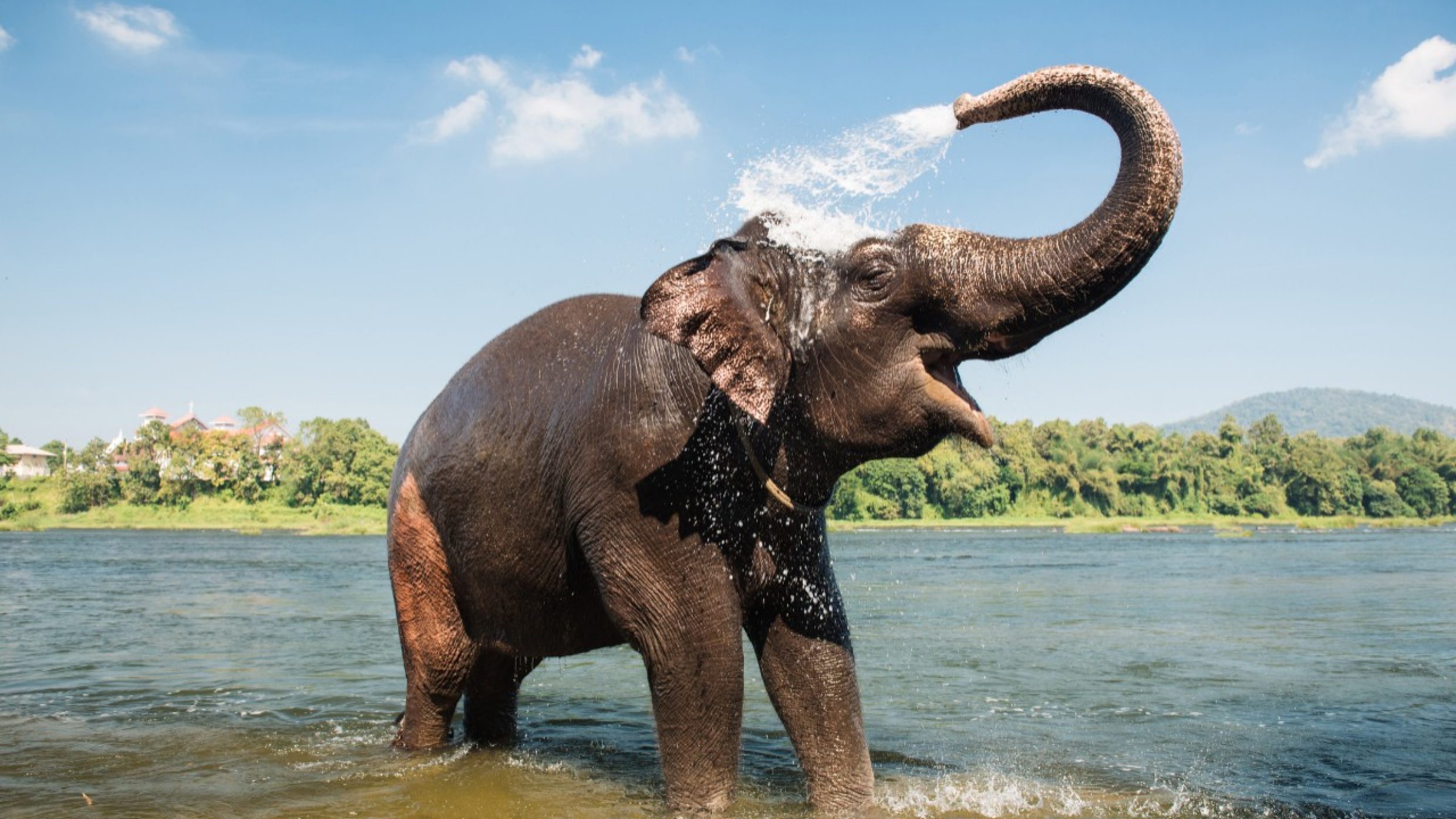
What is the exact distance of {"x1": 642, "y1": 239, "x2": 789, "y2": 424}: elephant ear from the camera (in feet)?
13.0

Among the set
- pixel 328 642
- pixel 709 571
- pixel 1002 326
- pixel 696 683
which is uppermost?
pixel 1002 326

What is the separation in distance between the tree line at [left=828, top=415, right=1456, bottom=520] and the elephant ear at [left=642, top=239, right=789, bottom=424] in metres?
82.8

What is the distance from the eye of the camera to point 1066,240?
3.57m

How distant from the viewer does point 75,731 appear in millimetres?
7734

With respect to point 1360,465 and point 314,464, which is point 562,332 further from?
point 1360,465

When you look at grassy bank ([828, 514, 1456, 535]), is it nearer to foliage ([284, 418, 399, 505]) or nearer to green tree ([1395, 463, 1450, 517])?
green tree ([1395, 463, 1450, 517])

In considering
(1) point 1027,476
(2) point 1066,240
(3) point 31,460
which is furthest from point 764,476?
(3) point 31,460

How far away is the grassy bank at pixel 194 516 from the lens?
262ft

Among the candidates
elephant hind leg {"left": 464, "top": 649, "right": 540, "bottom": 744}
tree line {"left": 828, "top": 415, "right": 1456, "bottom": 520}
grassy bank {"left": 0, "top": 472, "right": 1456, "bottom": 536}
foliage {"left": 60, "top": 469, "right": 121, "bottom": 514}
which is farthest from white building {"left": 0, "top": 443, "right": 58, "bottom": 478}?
elephant hind leg {"left": 464, "top": 649, "right": 540, "bottom": 744}

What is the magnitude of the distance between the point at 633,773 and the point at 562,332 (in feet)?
8.79

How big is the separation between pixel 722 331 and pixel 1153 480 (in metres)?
103

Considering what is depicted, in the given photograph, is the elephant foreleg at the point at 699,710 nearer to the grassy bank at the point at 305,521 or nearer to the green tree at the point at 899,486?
the grassy bank at the point at 305,521

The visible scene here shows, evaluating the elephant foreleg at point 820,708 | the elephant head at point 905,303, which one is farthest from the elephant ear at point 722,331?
the elephant foreleg at point 820,708

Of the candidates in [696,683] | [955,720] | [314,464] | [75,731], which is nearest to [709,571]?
[696,683]
